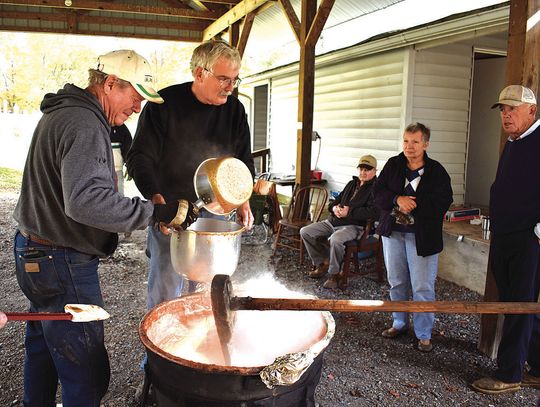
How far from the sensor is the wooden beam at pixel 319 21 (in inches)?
215

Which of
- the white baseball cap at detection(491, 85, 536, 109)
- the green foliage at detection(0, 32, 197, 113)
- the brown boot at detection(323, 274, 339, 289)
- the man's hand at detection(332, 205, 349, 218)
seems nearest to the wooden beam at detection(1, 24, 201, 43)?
the man's hand at detection(332, 205, 349, 218)

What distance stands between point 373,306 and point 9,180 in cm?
1438

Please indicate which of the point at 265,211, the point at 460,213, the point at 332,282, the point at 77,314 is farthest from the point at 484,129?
the point at 77,314

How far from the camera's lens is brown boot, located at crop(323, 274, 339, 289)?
5.13 meters

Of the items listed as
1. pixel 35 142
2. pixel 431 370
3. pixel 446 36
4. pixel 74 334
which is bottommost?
pixel 431 370

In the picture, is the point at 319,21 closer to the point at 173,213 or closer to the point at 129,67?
the point at 129,67

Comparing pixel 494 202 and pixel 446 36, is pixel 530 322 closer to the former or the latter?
pixel 494 202

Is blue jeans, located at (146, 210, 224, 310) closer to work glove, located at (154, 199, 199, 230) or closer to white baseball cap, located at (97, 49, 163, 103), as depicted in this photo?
work glove, located at (154, 199, 199, 230)

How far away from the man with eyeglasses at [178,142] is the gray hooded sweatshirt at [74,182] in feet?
2.37

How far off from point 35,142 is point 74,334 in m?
0.80

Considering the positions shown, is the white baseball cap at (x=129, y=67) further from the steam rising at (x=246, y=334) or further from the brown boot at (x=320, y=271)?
the brown boot at (x=320, y=271)

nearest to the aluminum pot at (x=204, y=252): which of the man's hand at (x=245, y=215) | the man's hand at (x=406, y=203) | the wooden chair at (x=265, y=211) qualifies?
the man's hand at (x=245, y=215)

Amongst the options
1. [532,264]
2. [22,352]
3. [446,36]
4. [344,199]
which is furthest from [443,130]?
[22,352]

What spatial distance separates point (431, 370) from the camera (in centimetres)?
342
